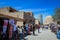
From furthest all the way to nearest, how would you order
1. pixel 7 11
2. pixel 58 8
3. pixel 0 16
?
pixel 58 8, pixel 7 11, pixel 0 16

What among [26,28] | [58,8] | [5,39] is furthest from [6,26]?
[58,8]

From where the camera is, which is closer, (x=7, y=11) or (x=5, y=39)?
(x=5, y=39)

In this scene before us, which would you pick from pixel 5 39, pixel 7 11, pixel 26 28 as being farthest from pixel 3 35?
pixel 7 11

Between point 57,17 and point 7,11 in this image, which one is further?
point 57,17

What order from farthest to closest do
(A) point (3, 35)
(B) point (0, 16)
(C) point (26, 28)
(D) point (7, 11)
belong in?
(D) point (7, 11) < (C) point (26, 28) < (B) point (0, 16) < (A) point (3, 35)

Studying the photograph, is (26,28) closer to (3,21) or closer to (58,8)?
(3,21)

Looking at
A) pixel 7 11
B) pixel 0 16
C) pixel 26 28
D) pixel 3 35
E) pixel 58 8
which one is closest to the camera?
pixel 3 35

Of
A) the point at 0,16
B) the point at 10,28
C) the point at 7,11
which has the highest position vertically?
the point at 7,11

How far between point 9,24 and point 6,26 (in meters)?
0.34

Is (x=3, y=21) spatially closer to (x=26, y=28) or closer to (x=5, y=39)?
(x=5, y=39)

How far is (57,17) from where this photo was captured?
5481 cm

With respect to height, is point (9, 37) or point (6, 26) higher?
point (6, 26)

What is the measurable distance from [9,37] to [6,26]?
98 centimetres

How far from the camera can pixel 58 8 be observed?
52.8 m
